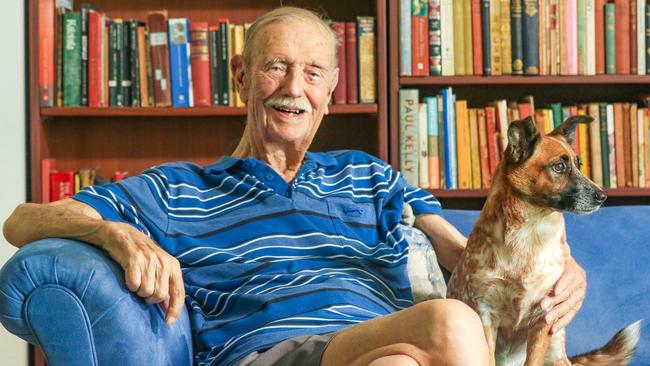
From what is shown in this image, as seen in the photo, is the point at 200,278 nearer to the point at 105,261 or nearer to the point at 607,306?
the point at 105,261

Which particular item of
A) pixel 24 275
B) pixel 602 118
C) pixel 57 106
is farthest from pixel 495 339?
pixel 57 106

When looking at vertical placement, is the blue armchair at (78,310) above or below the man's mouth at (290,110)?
below

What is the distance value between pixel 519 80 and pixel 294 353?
160cm

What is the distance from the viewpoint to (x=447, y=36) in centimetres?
275

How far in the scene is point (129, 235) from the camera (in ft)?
4.56

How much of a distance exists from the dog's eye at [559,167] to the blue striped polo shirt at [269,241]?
42cm

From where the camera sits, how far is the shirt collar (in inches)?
71.2

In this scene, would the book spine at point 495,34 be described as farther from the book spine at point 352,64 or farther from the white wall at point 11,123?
the white wall at point 11,123

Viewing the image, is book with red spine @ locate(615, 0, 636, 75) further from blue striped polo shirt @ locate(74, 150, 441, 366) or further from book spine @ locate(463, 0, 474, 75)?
blue striped polo shirt @ locate(74, 150, 441, 366)

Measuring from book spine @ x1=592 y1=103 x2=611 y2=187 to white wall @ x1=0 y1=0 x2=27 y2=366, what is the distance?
183 centimetres

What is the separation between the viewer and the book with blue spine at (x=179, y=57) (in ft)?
9.04

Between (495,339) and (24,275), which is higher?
(24,275)

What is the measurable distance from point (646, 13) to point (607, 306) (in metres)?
1.26

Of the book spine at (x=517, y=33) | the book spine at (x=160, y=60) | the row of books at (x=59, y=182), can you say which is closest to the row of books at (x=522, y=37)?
the book spine at (x=517, y=33)
